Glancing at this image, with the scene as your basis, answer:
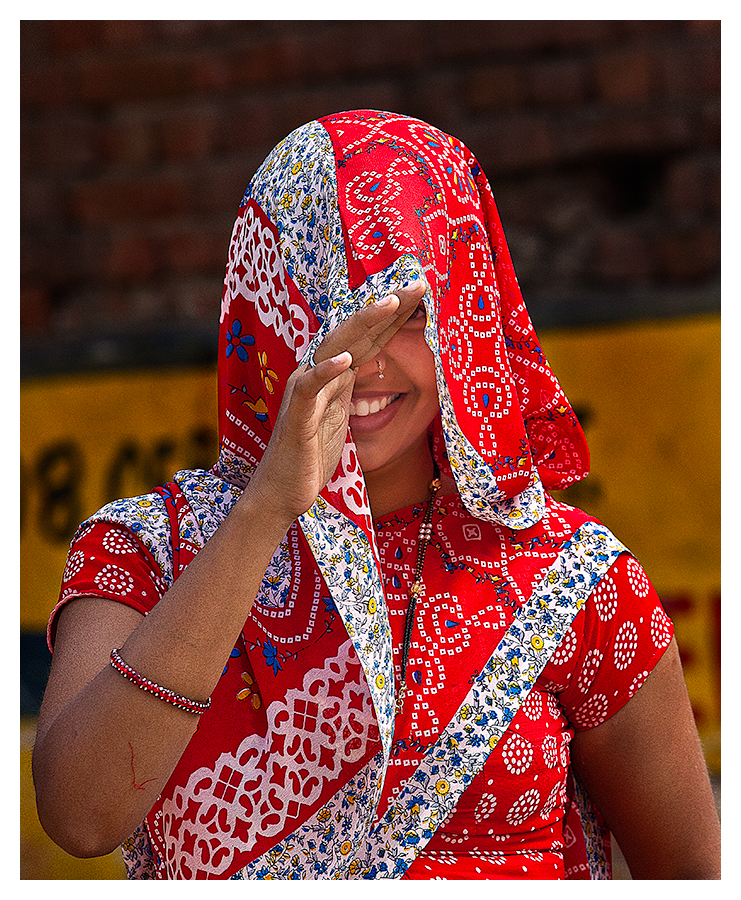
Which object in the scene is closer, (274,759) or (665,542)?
(274,759)

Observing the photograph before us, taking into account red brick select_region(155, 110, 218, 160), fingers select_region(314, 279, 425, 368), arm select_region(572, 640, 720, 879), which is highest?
red brick select_region(155, 110, 218, 160)

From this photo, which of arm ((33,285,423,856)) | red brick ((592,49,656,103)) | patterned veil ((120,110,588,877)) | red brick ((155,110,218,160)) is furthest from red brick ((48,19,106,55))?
arm ((33,285,423,856))

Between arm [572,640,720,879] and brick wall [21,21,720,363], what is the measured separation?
5.18ft

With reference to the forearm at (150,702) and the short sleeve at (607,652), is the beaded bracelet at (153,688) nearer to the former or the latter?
the forearm at (150,702)

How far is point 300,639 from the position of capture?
4.32ft

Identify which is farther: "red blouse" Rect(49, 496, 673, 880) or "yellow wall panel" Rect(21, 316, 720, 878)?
"yellow wall panel" Rect(21, 316, 720, 878)

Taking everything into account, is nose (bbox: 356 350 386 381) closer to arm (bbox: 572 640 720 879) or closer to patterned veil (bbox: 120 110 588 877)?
patterned veil (bbox: 120 110 588 877)

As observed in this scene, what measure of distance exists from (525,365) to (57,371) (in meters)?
1.96

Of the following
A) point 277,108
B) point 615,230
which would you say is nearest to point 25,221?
point 277,108

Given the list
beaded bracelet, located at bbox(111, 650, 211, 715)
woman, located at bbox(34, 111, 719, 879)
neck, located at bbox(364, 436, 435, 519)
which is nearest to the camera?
beaded bracelet, located at bbox(111, 650, 211, 715)

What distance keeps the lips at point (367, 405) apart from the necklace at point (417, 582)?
174 millimetres

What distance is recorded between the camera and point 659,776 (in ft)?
4.64

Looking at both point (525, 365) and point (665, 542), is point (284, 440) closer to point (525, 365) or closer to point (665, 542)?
point (525, 365)

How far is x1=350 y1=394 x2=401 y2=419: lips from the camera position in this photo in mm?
1314
